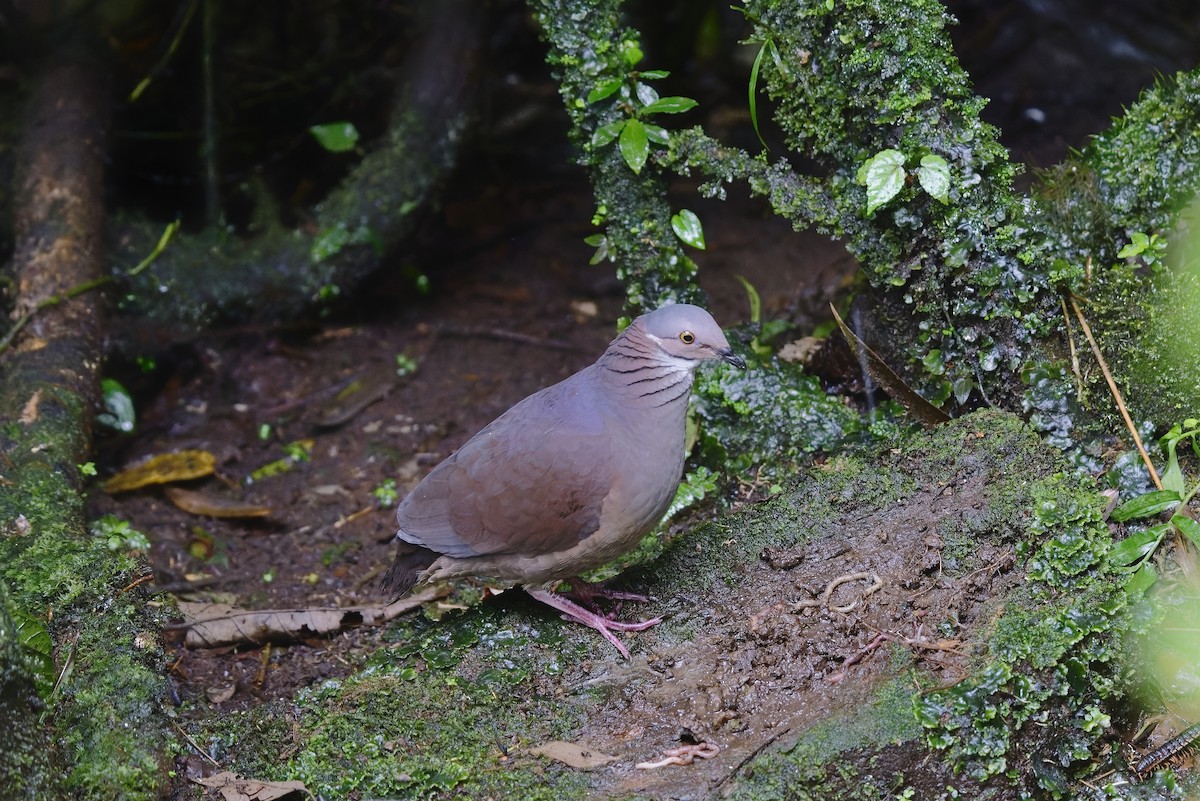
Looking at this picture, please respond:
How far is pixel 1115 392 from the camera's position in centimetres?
373

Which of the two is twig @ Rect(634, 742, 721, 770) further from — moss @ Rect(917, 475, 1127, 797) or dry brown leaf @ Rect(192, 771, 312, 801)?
dry brown leaf @ Rect(192, 771, 312, 801)

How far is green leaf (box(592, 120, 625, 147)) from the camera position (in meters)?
4.16

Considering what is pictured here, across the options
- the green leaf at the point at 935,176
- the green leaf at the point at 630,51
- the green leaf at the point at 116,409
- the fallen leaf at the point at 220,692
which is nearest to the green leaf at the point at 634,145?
the green leaf at the point at 630,51

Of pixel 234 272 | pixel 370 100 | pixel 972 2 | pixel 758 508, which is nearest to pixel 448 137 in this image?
pixel 370 100

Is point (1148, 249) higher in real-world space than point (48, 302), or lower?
higher

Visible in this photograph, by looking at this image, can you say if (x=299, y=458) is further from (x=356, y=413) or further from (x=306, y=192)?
(x=306, y=192)

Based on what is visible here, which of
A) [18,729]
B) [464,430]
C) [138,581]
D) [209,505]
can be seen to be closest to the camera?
[18,729]

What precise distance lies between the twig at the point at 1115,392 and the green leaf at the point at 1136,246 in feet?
0.79

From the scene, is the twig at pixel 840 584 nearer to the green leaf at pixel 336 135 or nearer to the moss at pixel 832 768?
the moss at pixel 832 768

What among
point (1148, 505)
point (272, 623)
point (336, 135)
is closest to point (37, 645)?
point (272, 623)

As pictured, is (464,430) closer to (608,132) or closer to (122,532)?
(122,532)

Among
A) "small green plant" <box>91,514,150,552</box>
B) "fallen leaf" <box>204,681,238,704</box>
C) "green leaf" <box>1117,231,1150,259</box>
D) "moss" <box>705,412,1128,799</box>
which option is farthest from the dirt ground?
"green leaf" <box>1117,231,1150,259</box>

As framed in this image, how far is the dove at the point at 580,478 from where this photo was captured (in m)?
3.48

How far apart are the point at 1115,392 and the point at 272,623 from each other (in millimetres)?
3279
